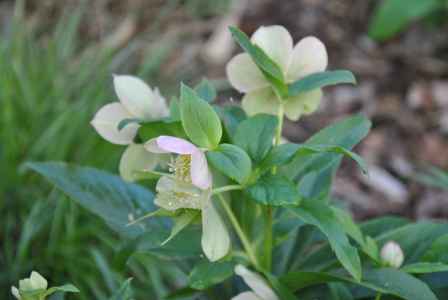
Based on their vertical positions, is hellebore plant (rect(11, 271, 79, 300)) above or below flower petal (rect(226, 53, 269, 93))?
below

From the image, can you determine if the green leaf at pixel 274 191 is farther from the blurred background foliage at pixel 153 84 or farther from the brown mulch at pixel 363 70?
the brown mulch at pixel 363 70

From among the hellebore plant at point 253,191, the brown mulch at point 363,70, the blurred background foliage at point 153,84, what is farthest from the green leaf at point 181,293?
the brown mulch at point 363,70

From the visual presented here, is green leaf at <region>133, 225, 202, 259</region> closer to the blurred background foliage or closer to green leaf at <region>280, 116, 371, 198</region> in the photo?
green leaf at <region>280, 116, 371, 198</region>

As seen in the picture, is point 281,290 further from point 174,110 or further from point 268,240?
point 174,110

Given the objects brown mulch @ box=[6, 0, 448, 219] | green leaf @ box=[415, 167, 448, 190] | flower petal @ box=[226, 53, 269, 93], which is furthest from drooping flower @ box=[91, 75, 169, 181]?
brown mulch @ box=[6, 0, 448, 219]

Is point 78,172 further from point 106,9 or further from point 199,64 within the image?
point 106,9

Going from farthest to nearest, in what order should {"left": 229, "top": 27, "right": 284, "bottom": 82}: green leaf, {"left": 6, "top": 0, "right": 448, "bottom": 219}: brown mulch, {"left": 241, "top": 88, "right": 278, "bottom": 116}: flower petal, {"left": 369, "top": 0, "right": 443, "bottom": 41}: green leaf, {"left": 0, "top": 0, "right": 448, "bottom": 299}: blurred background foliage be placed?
1. {"left": 369, "top": 0, "right": 443, "bottom": 41}: green leaf
2. {"left": 6, "top": 0, "right": 448, "bottom": 219}: brown mulch
3. {"left": 0, "top": 0, "right": 448, "bottom": 299}: blurred background foliage
4. {"left": 241, "top": 88, "right": 278, "bottom": 116}: flower petal
5. {"left": 229, "top": 27, "right": 284, "bottom": 82}: green leaf

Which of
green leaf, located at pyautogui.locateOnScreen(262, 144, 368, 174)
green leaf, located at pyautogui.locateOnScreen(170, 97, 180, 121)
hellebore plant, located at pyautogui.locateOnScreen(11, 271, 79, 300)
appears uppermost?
green leaf, located at pyautogui.locateOnScreen(170, 97, 180, 121)
